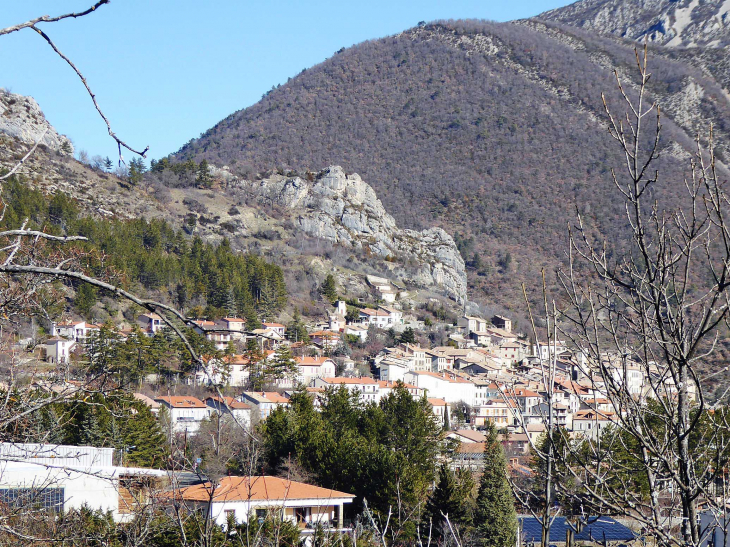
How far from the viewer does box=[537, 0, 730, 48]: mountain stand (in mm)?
149625

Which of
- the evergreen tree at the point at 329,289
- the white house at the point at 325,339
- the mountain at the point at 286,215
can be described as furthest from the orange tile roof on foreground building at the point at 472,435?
the evergreen tree at the point at 329,289

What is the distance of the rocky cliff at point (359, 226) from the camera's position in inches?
3150

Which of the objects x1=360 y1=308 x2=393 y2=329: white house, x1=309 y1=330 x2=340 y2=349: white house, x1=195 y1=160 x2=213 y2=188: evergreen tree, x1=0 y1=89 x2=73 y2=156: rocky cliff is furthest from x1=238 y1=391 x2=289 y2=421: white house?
x1=195 y1=160 x2=213 y2=188: evergreen tree

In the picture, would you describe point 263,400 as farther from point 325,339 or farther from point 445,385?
point 325,339

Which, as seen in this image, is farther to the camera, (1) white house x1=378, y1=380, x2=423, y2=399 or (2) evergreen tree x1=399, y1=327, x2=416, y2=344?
(2) evergreen tree x1=399, y1=327, x2=416, y2=344

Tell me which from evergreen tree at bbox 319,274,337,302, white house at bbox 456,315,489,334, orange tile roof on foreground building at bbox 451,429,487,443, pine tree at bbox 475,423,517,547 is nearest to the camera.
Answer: pine tree at bbox 475,423,517,547

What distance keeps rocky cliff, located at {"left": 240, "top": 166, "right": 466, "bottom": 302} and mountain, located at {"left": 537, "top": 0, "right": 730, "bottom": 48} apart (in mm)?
78954

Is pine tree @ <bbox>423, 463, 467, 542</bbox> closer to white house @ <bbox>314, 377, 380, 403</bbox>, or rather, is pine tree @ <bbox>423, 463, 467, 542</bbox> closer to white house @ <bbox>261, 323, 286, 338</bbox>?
white house @ <bbox>314, 377, 380, 403</bbox>

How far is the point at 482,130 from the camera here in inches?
5221

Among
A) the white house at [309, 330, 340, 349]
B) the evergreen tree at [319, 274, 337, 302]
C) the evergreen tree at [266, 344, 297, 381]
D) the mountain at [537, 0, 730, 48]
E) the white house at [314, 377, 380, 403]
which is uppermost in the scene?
the mountain at [537, 0, 730, 48]

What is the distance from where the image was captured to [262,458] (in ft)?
79.7

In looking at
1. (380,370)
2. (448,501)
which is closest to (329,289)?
(380,370)

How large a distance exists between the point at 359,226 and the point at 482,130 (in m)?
56.8

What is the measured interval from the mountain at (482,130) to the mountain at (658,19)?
12.5m
